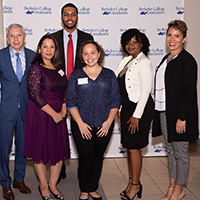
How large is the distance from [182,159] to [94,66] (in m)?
1.22

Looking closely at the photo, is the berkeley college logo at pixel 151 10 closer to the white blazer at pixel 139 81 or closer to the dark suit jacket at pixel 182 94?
the white blazer at pixel 139 81

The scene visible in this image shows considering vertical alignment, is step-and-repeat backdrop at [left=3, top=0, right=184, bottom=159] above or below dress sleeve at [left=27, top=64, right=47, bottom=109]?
above

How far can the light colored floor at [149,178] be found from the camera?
12.2ft

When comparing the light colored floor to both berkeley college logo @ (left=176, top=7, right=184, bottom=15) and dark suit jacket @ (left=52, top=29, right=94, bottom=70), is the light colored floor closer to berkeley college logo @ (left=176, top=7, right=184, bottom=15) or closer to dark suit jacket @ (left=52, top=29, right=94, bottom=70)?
dark suit jacket @ (left=52, top=29, right=94, bottom=70)

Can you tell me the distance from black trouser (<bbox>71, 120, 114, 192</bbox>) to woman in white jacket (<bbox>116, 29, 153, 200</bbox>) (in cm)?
22

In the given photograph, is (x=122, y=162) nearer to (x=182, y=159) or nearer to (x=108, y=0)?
(x=182, y=159)

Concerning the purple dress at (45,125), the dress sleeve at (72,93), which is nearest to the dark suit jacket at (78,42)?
the purple dress at (45,125)

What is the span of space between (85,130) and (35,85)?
64 cm

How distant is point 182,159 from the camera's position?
10.6ft

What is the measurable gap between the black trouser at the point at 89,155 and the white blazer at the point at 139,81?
0.34m

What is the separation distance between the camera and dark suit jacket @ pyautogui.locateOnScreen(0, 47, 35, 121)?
342 centimetres

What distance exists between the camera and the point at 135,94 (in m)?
3.30

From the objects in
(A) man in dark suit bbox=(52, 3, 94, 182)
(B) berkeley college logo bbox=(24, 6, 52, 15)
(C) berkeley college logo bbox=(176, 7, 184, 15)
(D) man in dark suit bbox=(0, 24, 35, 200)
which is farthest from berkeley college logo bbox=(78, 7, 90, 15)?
(D) man in dark suit bbox=(0, 24, 35, 200)

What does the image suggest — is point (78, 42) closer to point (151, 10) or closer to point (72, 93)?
point (72, 93)
